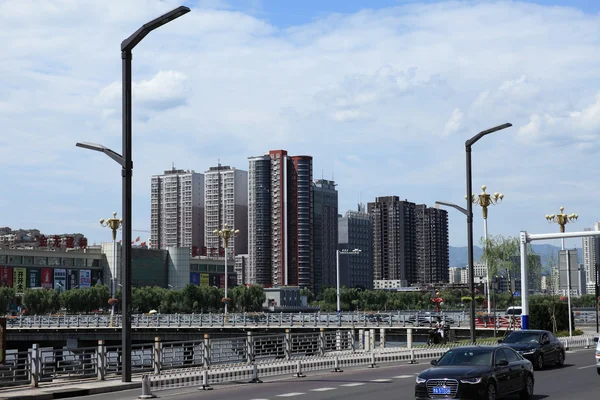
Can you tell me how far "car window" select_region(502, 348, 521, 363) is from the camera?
20.0m

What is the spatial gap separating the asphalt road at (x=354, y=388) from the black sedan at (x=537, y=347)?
0.52m

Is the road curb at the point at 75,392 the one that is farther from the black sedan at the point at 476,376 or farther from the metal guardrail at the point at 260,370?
the black sedan at the point at 476,376

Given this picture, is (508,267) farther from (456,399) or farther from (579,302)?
(579,302)

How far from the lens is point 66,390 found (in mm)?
24016

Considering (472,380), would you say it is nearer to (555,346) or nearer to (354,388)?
(354,388)

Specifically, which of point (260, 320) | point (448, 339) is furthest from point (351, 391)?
point (260, 320)

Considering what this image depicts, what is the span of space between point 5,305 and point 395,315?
263ft

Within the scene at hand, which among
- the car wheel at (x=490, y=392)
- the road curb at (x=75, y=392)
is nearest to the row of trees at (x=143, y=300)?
the road curb at (x=75, y=392)

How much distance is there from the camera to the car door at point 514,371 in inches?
776

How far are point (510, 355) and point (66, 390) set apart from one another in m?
11.9

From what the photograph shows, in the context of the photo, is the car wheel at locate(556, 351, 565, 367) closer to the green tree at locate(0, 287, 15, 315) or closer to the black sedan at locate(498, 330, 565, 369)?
the black sedan at locate(498, 330, 565, 369)

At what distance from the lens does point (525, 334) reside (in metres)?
31.8

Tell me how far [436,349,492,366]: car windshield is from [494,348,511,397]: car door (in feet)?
0.59

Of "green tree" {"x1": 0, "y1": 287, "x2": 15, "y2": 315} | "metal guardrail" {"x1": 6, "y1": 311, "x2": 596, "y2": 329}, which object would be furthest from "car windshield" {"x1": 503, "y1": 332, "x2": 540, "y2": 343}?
"green tree" {"x1": 0, "y1": 287, "x2": 15, "y2": 315}
